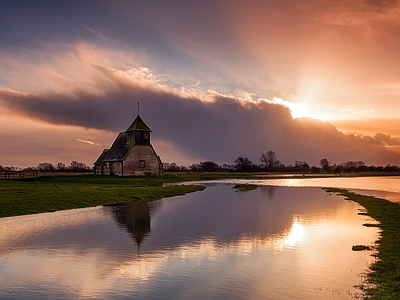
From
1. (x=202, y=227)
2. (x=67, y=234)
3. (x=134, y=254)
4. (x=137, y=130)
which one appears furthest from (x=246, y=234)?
(x=137, y=130)

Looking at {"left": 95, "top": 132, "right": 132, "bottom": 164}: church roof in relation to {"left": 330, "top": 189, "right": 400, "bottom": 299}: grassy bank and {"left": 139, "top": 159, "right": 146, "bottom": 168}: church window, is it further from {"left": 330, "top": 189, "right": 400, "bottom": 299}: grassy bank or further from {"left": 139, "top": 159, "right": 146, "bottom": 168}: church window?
{"left": 330, "top": 189, "right": 400, "bottom": 299}: grassy bank

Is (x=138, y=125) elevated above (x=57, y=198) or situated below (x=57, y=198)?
above

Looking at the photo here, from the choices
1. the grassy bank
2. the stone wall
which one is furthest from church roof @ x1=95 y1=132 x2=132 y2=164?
the grassy bank

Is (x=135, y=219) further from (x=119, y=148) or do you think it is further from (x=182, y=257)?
(x=119, y=148)

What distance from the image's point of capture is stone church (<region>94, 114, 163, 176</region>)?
89.1 meters

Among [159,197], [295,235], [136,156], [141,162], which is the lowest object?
[295,235]

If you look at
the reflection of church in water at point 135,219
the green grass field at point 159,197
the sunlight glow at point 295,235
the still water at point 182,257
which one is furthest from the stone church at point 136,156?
the sunlight glow at point 295,235

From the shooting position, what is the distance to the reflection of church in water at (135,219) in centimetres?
2583

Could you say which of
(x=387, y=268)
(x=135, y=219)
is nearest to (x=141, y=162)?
(x=135, y=219)

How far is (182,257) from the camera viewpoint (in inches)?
745

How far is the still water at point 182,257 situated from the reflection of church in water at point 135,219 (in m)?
0.13

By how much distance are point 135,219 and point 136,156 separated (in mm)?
59069

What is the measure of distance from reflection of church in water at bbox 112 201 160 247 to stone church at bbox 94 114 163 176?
4728cm

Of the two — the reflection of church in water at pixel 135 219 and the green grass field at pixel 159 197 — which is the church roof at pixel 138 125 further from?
the reflection of church in water at pixel 135 219
